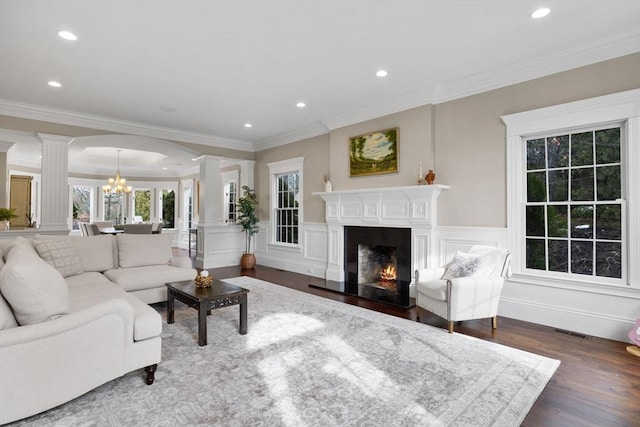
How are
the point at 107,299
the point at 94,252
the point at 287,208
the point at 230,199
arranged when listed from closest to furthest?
1. the point at 107,299
2. the point at 94,252
3. the point at 287,208
4. the point at 230,199

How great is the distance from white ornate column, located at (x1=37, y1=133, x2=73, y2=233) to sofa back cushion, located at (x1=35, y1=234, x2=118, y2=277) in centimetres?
161

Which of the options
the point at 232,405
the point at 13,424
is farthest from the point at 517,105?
the point at 13,424

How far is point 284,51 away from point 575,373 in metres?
3.89

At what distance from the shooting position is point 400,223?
4.84m

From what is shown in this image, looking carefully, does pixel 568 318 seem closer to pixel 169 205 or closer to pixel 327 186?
pixel 327 186

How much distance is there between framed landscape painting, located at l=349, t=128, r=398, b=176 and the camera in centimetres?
502

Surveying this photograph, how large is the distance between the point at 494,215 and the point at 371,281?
2397 mm

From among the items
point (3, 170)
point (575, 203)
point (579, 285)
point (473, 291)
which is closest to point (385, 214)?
point (473, 291)

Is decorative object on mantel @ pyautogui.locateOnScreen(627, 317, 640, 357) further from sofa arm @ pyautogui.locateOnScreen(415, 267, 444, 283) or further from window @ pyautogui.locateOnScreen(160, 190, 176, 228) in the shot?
window @ pyautogui.locateOnScreen(160, 190, 176, 228)

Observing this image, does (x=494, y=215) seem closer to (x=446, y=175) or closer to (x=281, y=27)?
(x=446, y=175)

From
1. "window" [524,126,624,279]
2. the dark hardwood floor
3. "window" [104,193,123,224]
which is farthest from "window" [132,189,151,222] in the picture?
"window" [524,126,624,279]

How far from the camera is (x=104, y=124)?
5.88m

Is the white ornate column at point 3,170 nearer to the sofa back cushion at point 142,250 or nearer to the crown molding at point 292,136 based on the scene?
the sofa back cushion at point 142,250

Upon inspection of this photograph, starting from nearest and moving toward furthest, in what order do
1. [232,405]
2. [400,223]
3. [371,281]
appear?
[232,405], [400,223], [371,281]
